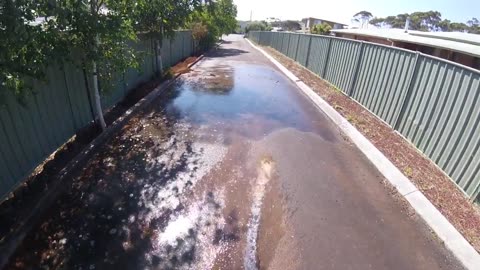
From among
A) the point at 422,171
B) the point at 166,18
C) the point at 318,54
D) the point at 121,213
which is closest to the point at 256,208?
the point at 121,213

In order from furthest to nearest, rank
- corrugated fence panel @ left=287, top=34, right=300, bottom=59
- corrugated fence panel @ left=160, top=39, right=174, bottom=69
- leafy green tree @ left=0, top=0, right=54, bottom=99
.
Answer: corrugated fence panel @ left=287, top=34, right=300, bottom=59
corrugated fence panel @ left=160, top=39, right=174, bottom=69
leafy green tree @ left=0, top=0, right=54, bottom=99

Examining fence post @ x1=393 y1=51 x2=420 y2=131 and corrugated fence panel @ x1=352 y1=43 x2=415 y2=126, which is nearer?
fence post @ x1=393 y1=51 x2=420 y2=131

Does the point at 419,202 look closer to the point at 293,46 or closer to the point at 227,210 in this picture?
the point at 227,210

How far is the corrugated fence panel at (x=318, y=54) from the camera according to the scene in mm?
12777

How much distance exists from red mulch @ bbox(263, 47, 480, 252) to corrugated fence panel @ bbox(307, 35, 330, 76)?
4475 millimetres

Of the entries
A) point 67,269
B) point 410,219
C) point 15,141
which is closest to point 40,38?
point 15,141

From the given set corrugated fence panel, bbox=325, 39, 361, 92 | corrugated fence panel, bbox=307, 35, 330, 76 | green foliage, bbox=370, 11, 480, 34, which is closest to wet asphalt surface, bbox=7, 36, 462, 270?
corrugated fence panel, bbox=325, 39, 361, 92

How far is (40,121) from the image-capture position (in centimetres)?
469

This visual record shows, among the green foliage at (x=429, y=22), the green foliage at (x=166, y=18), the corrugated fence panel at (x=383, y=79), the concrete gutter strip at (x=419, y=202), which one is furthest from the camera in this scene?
the green foliage at (x=429, y=22)

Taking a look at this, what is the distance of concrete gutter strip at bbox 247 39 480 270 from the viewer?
353 centimetres

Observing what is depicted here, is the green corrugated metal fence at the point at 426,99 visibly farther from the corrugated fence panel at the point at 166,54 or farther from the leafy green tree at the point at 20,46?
the corrugated fence panel at the point at 166,54

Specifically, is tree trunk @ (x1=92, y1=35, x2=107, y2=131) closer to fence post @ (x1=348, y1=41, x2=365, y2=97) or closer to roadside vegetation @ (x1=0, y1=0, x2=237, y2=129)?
roadside vegetation @ (x1=0, y1=0, x2=237, y2=129)

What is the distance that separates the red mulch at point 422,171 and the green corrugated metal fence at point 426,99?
5.5 inches

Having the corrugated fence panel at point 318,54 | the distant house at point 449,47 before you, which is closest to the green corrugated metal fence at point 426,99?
the corrugated fence panel at point 318,54
